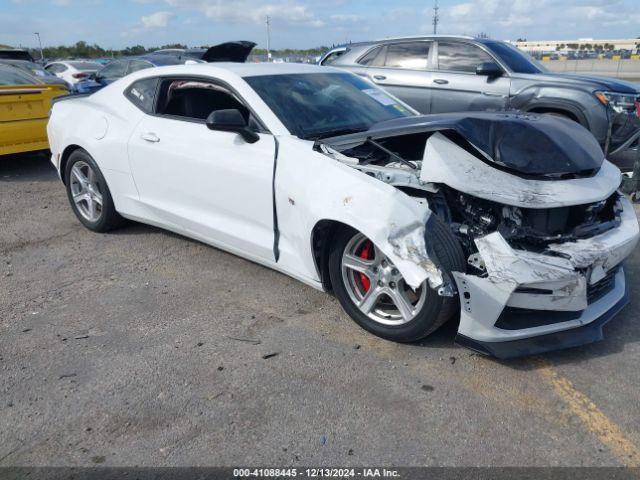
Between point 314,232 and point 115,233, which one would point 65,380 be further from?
point 115,233

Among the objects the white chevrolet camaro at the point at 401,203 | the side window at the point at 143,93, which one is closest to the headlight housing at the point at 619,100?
the white chevrolet camaro at the point at 401,203

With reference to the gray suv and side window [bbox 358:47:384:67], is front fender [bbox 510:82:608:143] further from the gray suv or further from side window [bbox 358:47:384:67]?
side window [bbox 358:47:384:67]

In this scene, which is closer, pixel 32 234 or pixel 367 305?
pixel 367 305

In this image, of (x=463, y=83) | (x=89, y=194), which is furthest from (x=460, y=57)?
(x=89, y=194)

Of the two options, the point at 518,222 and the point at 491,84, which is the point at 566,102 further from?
the point at 518,222

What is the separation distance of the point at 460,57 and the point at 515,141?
16.4ft

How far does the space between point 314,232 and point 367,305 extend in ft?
1.80

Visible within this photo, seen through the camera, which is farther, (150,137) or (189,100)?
(189,100)

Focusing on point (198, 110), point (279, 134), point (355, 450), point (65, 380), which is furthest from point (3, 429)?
point (198, 110)

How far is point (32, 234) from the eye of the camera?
5.46 m

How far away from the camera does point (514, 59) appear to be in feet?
25.4

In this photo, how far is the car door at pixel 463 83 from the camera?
295 inches

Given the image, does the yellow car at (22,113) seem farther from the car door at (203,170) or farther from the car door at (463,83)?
the car door at (463,83)

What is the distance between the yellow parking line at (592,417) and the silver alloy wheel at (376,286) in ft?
2.54
